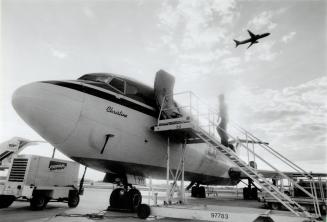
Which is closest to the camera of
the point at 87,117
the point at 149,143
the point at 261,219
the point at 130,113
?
the point at 261,219

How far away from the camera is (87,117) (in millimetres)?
7762

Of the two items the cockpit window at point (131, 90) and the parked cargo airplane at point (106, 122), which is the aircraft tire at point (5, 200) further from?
the cockpit window at point (131, 90)

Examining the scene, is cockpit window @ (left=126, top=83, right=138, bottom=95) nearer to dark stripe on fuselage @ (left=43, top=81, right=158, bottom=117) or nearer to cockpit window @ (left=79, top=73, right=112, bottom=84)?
dark stripe on fuselage @ (left=43, top=81, right=158, bottom=117)

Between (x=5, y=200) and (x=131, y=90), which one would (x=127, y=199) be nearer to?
(x=131, y=90)

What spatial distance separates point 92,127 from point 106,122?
535mm

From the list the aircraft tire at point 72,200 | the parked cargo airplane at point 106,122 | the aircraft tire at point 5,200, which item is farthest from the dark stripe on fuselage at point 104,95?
the aircraft tire at point 5,200

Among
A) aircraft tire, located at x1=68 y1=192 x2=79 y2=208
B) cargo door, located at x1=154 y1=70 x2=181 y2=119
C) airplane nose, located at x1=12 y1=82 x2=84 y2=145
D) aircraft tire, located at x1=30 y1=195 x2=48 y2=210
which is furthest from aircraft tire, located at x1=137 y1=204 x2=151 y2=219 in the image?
aircraft tire, located at x1=68 y1=192 x2=79 y2=208

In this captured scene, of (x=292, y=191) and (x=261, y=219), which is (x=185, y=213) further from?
(x=292, y=191)

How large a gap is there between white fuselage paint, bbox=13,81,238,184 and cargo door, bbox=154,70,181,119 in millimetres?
747

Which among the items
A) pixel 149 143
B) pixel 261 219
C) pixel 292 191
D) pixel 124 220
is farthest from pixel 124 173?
pixel 292 191

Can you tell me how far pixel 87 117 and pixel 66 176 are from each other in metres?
6.63

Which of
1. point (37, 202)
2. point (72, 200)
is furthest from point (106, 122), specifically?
point (72, 200)

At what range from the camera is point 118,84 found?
942 centimetres

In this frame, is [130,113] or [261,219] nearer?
[261,219]
